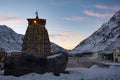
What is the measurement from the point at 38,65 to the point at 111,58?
71744 millimetres

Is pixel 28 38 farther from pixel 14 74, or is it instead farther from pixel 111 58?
pixel 111 58

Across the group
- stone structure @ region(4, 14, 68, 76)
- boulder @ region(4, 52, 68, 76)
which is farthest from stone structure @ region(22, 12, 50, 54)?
boulder @ region(4, 52, 68, 76)

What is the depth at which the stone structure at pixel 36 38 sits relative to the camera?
2398 inches

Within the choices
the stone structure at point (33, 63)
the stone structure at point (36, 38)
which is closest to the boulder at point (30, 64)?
the stone structure at point (33, 63)

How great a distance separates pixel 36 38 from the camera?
6206 cm

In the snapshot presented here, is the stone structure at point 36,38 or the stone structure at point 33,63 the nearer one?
the stone structure at point 33,63

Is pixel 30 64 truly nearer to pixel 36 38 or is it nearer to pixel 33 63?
pixel 33 63

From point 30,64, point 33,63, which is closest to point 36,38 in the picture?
point 33,63

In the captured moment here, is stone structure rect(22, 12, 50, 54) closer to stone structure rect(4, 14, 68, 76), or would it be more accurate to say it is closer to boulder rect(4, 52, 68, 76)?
stone structure rect(4, 14, 68, 76)

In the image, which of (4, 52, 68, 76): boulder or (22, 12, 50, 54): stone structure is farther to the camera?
(22, 12, 50, 54): stone structure

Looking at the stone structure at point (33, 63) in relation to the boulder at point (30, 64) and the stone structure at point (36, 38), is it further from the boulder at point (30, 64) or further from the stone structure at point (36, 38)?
the stone structure at point (36, 38)

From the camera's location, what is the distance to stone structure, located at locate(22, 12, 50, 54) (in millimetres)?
60906

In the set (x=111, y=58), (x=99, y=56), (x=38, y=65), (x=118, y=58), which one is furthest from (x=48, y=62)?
(x=99, y=56)

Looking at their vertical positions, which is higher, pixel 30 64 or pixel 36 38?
pixel 36 38
